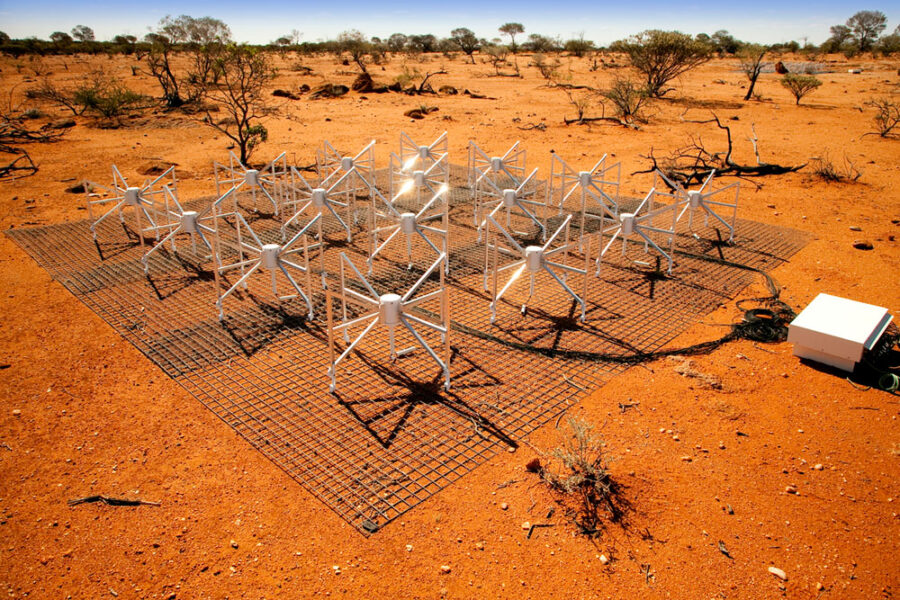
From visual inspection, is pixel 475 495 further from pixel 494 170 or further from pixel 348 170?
pixel 494 170

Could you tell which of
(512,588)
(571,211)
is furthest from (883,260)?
(512,588)

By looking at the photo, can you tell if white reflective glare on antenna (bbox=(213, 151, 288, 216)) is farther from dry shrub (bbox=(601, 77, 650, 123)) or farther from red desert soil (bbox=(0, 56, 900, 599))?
dry shrub (bbox=(601, 77, 650, 123))

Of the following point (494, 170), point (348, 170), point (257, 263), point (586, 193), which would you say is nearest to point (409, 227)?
point (257, 263)

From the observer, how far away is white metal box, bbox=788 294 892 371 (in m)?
6.48

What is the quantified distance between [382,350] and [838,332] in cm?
488

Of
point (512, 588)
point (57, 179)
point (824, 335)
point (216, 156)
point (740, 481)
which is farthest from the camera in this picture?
Answer: point (216, 156)

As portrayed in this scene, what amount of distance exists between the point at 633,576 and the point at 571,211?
894 centimetres

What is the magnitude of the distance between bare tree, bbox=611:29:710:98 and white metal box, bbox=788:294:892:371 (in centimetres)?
2125

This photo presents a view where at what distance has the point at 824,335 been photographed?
6.61 meters

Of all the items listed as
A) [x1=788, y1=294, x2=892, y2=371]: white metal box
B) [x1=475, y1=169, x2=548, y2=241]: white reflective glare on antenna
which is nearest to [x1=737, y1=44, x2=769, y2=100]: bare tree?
[x1=475, y1=169, x2=548, y2=241]: white reflective glare on antenna

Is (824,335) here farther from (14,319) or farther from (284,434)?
(14,319)

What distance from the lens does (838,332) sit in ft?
21.6

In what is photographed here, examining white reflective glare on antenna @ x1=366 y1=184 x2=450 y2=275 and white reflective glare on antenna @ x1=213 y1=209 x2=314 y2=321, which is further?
white reflective glare on antenna @ x1=366 y1=184 x2=450 y2=275

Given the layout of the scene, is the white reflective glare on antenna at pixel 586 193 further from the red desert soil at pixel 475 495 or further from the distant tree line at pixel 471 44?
the distant tree line at pixel 471 44
